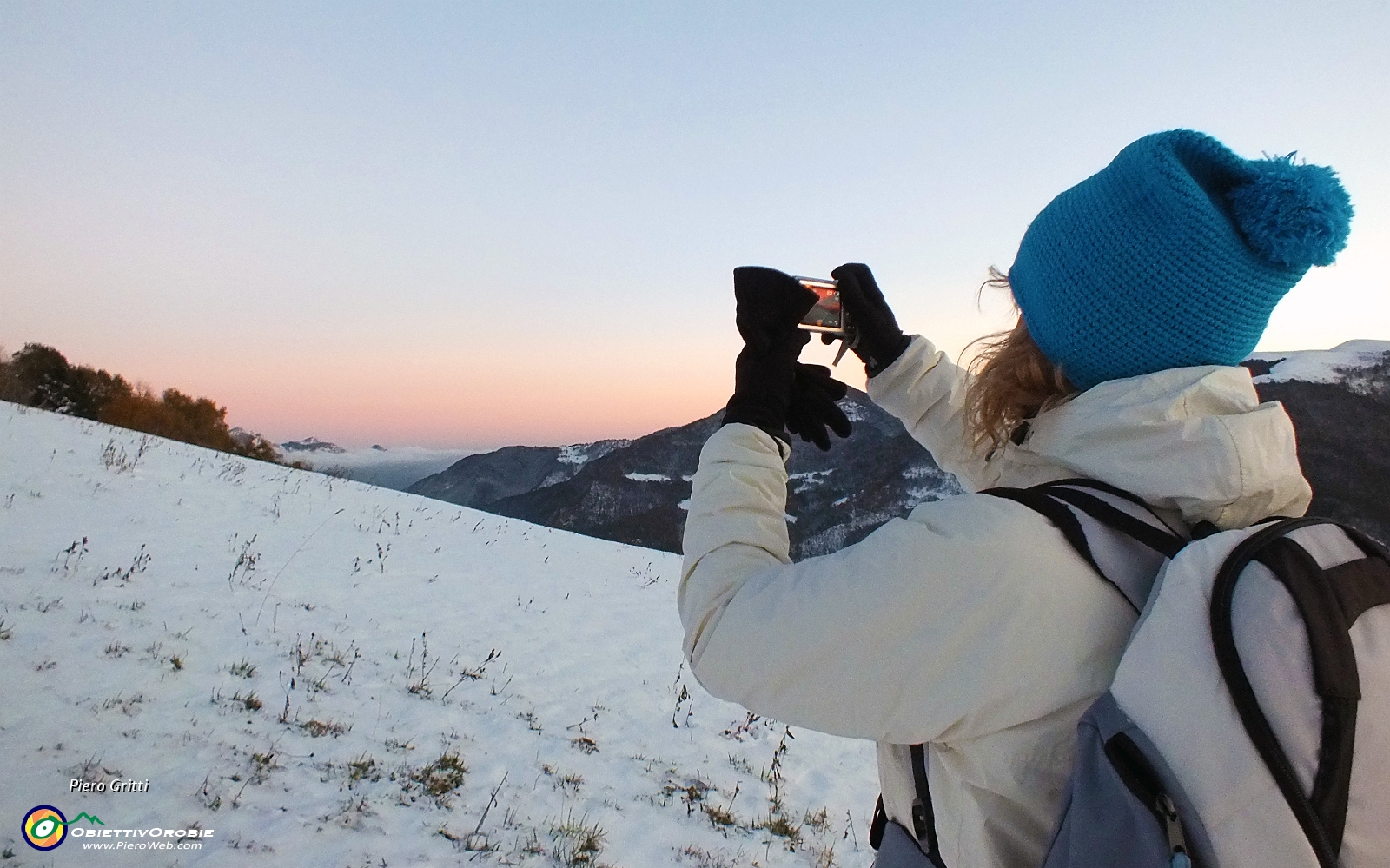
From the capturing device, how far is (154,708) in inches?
140

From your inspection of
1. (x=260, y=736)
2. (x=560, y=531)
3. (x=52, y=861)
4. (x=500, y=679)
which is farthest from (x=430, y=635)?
(x=560, y=531)

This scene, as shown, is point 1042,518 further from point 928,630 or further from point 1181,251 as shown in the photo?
point 1181,251

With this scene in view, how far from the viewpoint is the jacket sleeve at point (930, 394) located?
6.63 feet

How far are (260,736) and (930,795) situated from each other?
3.69 m

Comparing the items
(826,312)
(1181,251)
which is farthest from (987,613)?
(826,312)

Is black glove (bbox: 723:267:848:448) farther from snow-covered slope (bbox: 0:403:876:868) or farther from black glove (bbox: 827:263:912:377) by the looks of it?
snow-covered slope (bbox: 0:403:876:868)

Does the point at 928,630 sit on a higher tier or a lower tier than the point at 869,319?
lower

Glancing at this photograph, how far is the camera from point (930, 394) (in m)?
2.04

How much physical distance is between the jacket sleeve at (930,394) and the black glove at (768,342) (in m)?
0.47

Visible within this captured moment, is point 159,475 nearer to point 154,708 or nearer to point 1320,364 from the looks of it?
point 154,708

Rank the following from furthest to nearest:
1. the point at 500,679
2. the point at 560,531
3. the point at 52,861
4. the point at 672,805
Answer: the point at 560,531 → the point at 500,679 → the point at 672,805 → the point at 52,861

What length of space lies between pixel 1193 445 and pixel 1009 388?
0.41 metres

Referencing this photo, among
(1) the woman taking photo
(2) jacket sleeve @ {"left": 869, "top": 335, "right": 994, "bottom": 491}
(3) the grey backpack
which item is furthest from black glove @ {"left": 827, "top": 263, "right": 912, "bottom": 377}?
(3) the grey backpack

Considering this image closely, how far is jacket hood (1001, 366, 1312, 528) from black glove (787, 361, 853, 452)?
1.88ft
